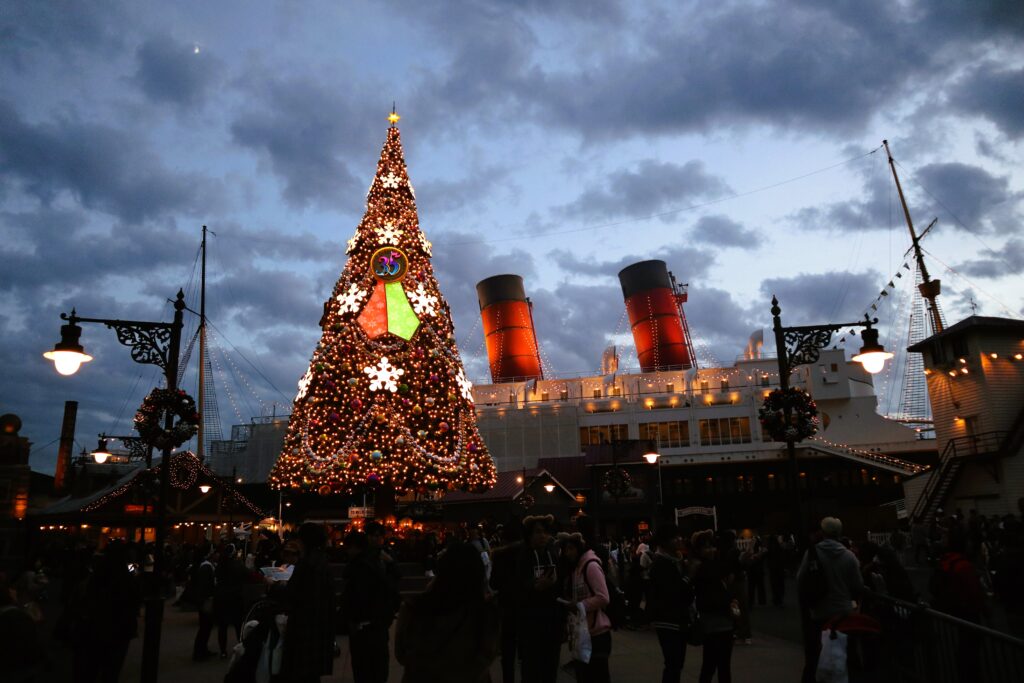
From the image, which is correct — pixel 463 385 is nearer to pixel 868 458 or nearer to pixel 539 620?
pixel 539 620

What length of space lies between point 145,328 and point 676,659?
7996 millimetres

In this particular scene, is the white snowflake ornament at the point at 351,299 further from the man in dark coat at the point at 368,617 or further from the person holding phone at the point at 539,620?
the person holding phone at the point at 539,620

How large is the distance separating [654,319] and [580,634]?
52073mm

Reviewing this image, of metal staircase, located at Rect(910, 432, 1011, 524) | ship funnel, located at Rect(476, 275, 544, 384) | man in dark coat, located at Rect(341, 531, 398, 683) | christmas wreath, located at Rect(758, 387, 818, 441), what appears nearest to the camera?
man in dark coat, located at Rect(341, 531, 398, 683)

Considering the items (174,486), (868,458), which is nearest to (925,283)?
(868,458)

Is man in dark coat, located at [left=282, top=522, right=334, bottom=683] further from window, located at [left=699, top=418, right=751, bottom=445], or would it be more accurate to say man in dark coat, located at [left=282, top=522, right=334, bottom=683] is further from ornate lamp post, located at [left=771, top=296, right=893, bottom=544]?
window, located at [left=699, top=418, right=751, bottom=445]

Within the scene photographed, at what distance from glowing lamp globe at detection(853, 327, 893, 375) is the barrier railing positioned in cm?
438

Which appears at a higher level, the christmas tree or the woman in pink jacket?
the christmas tree

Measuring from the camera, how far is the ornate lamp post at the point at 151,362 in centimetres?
772

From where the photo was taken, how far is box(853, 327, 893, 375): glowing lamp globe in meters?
10.1

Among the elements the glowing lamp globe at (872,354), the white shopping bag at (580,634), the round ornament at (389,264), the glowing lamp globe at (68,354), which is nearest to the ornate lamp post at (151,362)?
the glowing lamp globe at (68,354)

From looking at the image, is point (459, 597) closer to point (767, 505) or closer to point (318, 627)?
point (318, 627)

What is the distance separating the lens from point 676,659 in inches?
241

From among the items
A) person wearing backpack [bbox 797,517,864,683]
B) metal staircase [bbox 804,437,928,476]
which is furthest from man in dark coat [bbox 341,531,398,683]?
metal staircase [bbox 804,437,928,476]
